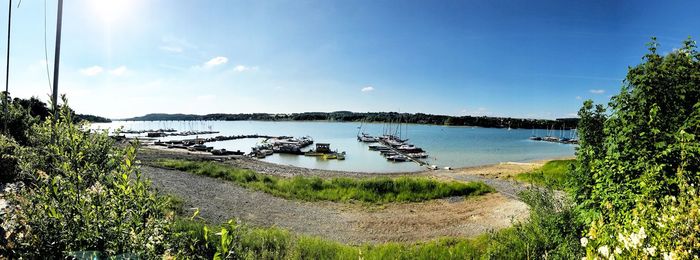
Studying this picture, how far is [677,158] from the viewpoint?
5352 mm

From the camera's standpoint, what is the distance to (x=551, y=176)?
1850 cm

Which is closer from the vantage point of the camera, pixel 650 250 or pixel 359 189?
pixel 650 250

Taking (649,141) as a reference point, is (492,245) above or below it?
below

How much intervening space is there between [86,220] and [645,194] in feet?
23.5

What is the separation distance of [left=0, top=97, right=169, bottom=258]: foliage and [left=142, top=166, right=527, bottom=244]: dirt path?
9.28 m

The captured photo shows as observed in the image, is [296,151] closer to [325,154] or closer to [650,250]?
[325,154]

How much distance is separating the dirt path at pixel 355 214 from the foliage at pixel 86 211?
9.28m

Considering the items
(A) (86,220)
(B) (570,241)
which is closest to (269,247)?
(A) (86,220)

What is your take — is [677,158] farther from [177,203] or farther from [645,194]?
[177,203]

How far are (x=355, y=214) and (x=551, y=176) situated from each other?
1080 cm

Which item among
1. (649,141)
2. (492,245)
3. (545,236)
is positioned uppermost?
(649,141)

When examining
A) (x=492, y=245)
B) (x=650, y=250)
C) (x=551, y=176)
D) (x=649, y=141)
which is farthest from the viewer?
(x=551, y=176)

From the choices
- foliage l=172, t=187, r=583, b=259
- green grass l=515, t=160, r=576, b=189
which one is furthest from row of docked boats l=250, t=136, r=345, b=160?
foliage l=172, t=187, r=583, b=259

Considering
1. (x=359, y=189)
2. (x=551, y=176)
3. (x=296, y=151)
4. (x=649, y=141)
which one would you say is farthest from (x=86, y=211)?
(x=296, y=151)
